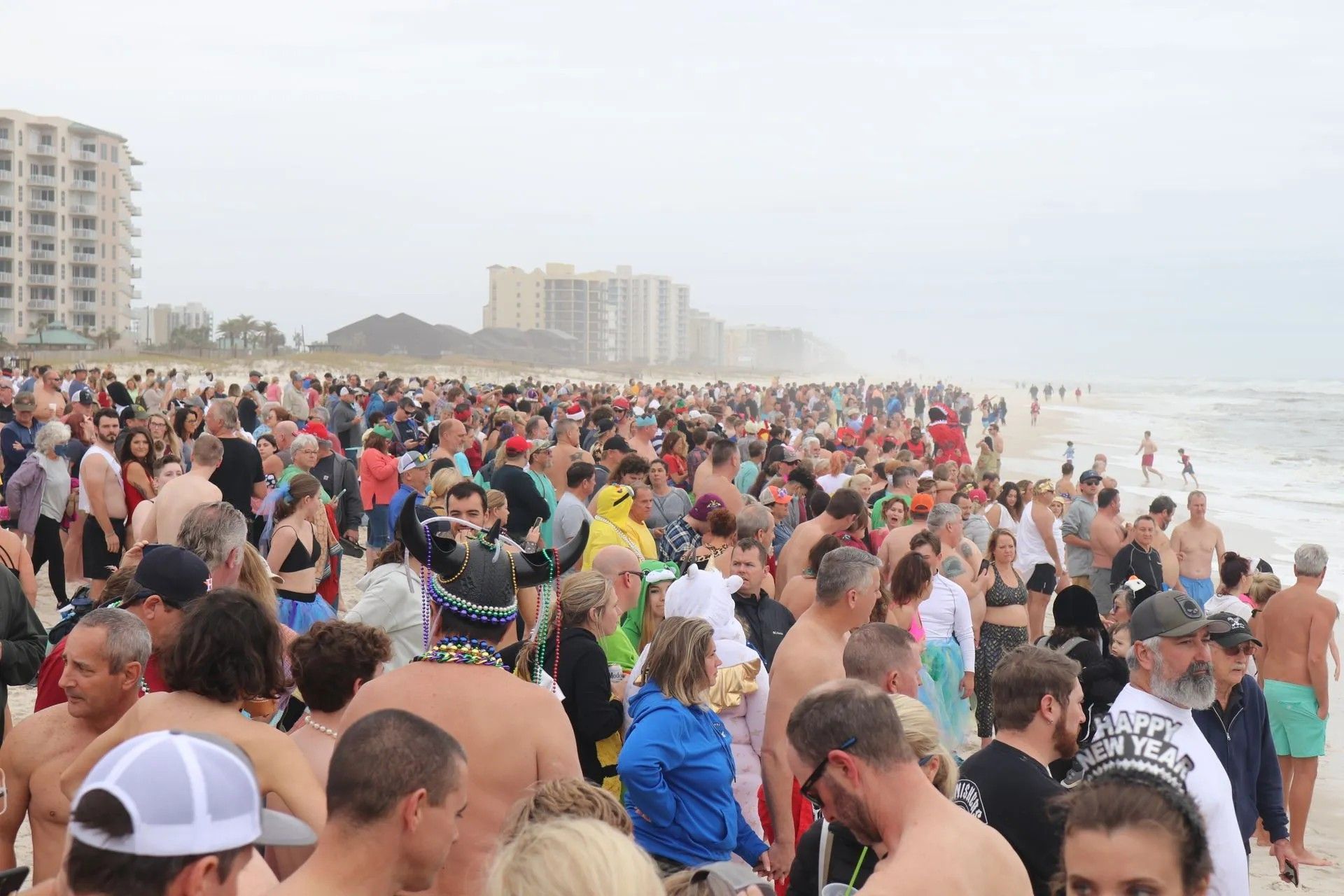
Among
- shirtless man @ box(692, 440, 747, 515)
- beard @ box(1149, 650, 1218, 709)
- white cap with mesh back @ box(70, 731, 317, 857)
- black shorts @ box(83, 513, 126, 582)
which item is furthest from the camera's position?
shirtless man @ box(692, 440, 747, 515)

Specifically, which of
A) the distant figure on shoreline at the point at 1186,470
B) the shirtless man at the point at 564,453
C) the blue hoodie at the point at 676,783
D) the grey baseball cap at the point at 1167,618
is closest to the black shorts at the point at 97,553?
the shirtless man at the point at 564,453

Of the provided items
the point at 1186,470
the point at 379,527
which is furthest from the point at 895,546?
the point at 1186,470

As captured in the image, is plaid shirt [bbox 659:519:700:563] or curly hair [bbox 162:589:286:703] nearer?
curly hair [bbox 162:589:286:703]

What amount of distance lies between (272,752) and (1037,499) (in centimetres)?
865

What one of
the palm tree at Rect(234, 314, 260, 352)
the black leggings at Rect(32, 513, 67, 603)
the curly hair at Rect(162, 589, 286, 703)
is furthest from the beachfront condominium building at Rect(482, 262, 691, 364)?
the curly hair at Rect(162, 589, 286, 703)

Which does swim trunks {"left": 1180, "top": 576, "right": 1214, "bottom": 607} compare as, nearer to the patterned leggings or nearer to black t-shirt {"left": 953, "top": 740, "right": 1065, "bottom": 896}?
the patterned leggings

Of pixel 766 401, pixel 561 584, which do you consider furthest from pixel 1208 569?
pixel 766 401

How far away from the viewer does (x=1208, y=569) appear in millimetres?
10852

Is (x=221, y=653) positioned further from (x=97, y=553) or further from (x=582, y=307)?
(x=582, y=307)

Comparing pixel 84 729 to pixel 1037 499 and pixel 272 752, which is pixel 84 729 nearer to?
pixel 272 752

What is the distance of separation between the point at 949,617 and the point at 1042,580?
11.7 ft

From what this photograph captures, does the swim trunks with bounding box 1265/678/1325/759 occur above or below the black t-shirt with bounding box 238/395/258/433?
below

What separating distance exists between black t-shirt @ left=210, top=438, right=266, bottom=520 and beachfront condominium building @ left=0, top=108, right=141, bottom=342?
79.8 metres

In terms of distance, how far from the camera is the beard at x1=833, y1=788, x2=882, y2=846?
2707 millimetres
